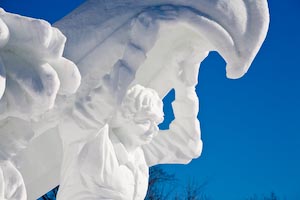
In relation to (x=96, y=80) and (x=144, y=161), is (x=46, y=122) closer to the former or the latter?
(x=96, y=80)

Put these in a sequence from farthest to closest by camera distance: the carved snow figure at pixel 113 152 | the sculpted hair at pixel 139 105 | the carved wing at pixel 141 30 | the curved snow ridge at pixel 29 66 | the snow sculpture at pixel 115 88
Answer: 1. the sculpted hair at pixel 139 105
2. the carved snow figure at pixel 113 152
3. the carved wing at pixel 141 30
4. the snow sculpture at pixel 115 88
5. the curved snow ridge at pixel 29 66

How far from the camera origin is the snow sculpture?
2295mm

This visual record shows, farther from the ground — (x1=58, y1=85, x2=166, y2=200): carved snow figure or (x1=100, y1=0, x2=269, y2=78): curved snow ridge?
(x1=100, y1=0, x2=269, y2=78): curved snow ridge

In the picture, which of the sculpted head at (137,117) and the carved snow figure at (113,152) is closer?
the carved snow figure at (113,152)

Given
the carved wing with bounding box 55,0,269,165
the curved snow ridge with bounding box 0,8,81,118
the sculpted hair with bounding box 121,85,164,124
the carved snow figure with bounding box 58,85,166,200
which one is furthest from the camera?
the sculpted hair with bounding box 121,85,164,124

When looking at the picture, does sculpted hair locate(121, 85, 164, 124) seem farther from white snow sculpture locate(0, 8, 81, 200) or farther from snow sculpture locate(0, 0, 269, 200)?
white snow sculpture locate(0, 8, 81, 200)

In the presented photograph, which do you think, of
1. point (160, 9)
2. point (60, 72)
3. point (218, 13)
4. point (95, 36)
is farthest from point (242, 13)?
point (60, 72)

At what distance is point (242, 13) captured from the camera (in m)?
2.51

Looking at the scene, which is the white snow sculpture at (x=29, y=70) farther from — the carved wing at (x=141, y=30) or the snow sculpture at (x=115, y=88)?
the carved wing at (x=141, y=30)

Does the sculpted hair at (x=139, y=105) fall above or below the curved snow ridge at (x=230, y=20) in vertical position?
below

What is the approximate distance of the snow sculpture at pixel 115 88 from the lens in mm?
2295

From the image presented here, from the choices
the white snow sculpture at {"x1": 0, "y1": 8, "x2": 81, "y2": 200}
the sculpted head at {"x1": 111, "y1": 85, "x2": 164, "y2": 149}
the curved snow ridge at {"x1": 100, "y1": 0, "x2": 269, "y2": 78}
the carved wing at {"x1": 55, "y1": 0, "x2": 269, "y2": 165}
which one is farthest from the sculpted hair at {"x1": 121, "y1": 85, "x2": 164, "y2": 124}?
the white snow sculpture at {"x1": 0, "y1": 8, "x2": 81, "y2": 200}

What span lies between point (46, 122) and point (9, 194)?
0.50 metres

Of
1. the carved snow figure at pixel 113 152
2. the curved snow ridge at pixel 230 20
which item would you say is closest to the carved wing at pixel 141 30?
the curved snow ridge at pixel 230 20
